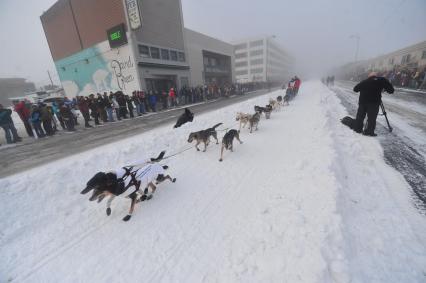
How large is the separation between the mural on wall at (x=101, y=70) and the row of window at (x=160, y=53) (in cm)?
150

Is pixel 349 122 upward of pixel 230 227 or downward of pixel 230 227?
upward

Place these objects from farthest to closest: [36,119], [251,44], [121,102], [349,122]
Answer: [251,44], [121,102], [36,119], [349,122]

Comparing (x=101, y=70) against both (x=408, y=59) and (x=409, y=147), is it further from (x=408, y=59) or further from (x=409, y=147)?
(x=408, y=59)

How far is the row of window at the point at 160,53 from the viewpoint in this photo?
1903 centimetres

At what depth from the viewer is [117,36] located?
59.6 feet

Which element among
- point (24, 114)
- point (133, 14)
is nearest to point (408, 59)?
point (133, 14)

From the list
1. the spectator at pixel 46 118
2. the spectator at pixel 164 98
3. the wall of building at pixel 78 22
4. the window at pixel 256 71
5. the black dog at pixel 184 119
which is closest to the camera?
the black dog at pixel 184 119

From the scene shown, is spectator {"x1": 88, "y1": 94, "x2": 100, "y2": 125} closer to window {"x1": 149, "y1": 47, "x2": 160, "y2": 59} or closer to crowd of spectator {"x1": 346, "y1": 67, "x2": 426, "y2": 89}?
window {"x1": 149, "y1": 47, "x2": 160, "y2": 59}

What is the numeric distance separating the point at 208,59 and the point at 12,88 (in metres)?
62.6

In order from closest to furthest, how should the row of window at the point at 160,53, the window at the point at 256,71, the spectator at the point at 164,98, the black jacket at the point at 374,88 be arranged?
the black jacket at the point at 374,88, the spectator at the point at 164,98, the row of window at the point at 160,53, the window at the point at 256,71

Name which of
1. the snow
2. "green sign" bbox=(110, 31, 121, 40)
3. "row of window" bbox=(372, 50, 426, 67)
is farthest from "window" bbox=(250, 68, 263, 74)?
the snow

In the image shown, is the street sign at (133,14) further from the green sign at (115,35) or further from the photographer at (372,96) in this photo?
the photographer at (372,96)

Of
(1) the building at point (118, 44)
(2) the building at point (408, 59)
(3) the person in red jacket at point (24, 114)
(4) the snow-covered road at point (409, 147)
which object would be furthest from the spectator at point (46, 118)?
(2) the building at point (408, 59)

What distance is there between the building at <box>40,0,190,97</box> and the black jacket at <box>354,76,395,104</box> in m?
18.2
